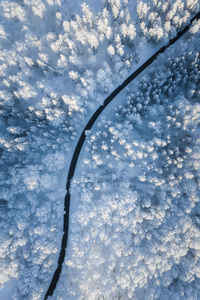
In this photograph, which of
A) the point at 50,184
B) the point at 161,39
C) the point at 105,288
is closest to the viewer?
the point at 105,288

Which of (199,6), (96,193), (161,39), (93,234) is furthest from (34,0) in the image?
(93,234)

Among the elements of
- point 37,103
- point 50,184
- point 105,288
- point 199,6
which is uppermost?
point 199,6

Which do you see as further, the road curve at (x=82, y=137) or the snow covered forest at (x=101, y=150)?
the road curve at (x=82, y=137)

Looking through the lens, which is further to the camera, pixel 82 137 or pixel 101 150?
pixel 82 137

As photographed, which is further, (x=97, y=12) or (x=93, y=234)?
(x=97, y=12)

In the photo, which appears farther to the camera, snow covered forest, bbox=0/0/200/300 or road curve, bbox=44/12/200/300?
road curve, bbox=44/12/200/300

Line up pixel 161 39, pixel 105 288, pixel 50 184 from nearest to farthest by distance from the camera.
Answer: pixel 105 288, pixel 50 184, pixel 161 39

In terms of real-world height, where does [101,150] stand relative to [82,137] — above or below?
below

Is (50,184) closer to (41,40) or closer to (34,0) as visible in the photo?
(41,40)
